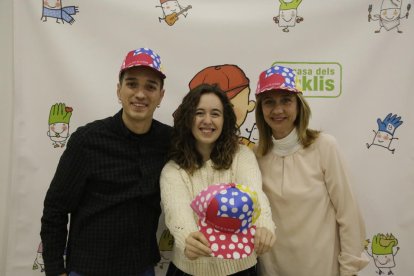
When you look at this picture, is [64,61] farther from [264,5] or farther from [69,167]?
[264,5]

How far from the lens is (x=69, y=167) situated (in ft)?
4.39

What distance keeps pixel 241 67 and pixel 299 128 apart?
0.58 meters

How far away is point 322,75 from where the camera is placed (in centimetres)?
187

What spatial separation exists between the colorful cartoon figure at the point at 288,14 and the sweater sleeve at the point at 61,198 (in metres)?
1.30

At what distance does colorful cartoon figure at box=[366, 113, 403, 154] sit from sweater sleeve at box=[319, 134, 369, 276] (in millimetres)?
588

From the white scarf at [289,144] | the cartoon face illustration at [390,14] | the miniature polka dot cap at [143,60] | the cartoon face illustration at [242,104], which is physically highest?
the cartoon face illustration at [390,14]

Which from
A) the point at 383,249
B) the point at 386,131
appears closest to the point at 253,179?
the point at 386,131

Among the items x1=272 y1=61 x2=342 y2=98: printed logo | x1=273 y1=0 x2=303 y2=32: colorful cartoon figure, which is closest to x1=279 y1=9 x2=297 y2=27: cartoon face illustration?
x1=273 y1=0 x2=303 y2=32: colorful cartoon figure

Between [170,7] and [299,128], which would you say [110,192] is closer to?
[299,128]

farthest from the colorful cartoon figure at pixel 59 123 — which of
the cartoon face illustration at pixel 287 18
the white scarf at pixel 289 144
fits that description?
the cartoon face illustration at pixel 287 18

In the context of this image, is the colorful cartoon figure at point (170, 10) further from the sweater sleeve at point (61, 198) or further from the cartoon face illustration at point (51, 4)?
the sweater sleeve at point (61, 198)

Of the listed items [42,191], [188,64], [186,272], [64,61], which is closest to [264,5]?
[188,64]

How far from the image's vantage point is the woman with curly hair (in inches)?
47.9

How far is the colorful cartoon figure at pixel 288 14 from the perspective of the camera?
1857 mm
